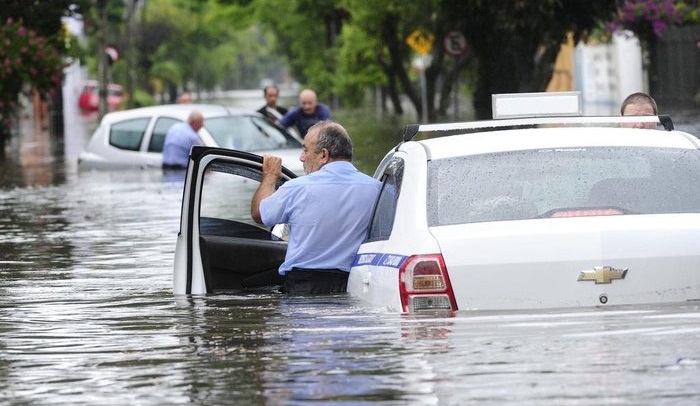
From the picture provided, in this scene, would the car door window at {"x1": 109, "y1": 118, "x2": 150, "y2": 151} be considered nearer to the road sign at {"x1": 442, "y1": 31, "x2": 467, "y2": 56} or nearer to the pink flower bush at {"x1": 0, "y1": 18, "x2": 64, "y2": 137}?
the pink flower bush at {"x1": 0, "y1": 18, "x2": 64, "y2": 137}

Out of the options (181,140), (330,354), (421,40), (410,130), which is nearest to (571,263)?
(330,354)

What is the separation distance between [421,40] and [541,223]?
3921 centimetres

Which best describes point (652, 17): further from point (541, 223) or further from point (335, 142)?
point (541, 223)

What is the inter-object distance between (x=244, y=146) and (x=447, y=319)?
16.4m

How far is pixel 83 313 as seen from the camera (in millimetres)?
10961

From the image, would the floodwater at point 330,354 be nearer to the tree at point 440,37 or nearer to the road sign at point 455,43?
the tree at point 440,37

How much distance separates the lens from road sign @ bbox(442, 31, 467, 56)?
130 feet

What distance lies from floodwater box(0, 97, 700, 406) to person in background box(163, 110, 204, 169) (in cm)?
1259

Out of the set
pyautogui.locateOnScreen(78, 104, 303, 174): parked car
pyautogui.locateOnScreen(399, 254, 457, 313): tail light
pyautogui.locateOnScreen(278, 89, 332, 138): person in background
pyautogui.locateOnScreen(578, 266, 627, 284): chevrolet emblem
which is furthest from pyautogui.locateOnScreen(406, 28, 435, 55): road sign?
pyautogui.locateOnScreen(578, 266, 627, 284): chevrolet emblem

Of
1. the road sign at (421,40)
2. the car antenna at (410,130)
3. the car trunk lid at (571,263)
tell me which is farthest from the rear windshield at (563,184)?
the road sign at (421,40)

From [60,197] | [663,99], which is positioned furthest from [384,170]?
[663,99]

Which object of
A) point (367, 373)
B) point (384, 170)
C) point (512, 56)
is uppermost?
point (512, 56)

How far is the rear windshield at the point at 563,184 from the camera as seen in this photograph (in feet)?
27.1

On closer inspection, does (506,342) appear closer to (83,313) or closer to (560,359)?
(560,359)
